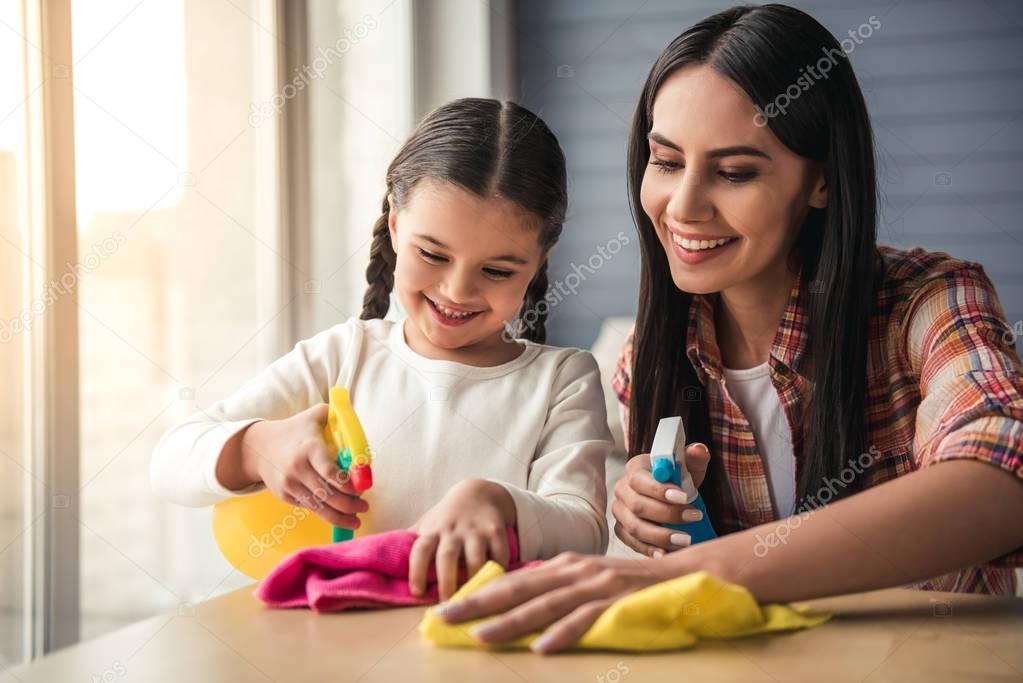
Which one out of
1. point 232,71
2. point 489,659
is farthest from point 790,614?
point 232,71

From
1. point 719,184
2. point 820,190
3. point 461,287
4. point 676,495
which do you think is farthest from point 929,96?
point 676,495

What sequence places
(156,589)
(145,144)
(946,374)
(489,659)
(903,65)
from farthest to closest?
A: (903,65), (156,589), (145,144), (946,374), (489,659)

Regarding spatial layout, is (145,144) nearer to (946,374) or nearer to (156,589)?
(156,589)

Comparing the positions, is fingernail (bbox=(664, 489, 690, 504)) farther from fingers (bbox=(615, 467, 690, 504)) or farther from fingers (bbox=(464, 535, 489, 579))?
fingers (bbox=(464, 535, 489, 579))

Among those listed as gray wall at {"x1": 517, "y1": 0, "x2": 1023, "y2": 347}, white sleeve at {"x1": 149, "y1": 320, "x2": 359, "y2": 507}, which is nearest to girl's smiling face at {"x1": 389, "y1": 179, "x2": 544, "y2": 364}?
white sleeve at {"x1": 149, "y1": 320, "x2": 359, "y2": 507}

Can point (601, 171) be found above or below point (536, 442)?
above

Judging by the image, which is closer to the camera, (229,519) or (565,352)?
(229,519)

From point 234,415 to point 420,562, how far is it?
0.40 meters

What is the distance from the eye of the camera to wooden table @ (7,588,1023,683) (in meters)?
0.63

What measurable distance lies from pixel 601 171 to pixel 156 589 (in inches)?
58.1

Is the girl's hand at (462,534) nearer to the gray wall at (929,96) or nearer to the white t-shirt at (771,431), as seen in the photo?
the white t-shirt at (771,431)

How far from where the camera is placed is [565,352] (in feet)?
4.06

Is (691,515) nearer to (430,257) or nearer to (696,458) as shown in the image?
(696,458)

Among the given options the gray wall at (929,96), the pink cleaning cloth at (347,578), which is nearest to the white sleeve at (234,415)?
the pink cleaning cloth at (347,578)
